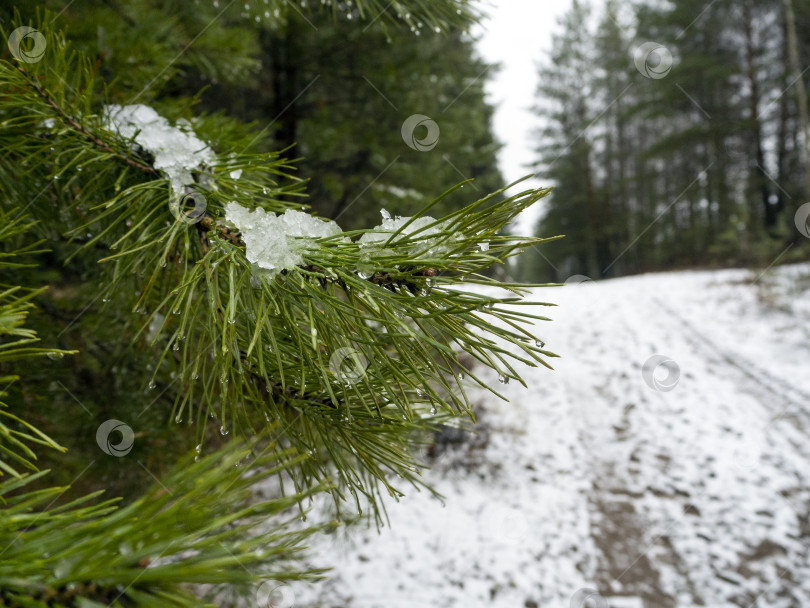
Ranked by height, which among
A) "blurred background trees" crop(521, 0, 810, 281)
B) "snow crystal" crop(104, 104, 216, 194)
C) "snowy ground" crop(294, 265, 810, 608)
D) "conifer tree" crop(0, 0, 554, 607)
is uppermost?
"blurred background trees" crop(521, 0, 810, 281)

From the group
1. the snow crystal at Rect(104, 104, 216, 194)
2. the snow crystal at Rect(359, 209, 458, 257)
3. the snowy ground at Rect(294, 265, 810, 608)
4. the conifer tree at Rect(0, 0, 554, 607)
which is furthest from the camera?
the snowy ground at Rect(294, 265, 810, 608)

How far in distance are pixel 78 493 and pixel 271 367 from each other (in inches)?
83.2

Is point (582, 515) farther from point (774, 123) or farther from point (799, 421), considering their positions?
point (774, 123)

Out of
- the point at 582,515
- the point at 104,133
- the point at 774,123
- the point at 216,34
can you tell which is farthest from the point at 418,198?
the point at 774,123

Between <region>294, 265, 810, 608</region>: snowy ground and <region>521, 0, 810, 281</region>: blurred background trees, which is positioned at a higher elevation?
<region>521, 0, 810, 281</region>: blurred background trees

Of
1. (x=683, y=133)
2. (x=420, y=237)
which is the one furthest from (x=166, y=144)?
(x=683, y=133)

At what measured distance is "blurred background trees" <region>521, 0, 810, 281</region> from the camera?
14117 mm

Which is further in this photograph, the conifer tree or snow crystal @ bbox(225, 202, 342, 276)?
snow crystal @ bbox(225, 202, 342, 276)

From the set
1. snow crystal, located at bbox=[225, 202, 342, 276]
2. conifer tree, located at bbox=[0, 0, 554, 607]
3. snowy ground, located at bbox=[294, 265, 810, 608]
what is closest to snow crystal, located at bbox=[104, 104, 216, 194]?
conifer tree, located at bbox=[0, 0, 554, 607]

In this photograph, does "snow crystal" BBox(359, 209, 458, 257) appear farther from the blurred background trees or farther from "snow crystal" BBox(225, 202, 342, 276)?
the blurred background trees

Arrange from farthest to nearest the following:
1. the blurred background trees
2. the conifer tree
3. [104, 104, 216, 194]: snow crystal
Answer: the blurred background trees → [104, 104, 216, 194]: snow crystal → the conifer tree

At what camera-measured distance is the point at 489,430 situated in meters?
5.95

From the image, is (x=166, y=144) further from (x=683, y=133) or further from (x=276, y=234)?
(x=683, y=133)

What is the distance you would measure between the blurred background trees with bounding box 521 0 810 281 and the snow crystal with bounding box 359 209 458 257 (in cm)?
1091
